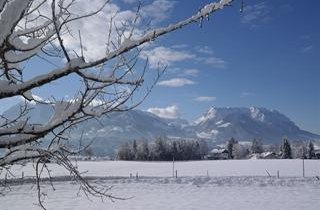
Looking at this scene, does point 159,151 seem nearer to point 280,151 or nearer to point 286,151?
point 286,151

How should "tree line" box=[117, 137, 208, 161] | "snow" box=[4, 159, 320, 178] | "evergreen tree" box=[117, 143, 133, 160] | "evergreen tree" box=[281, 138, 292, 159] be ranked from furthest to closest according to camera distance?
"evergreen tree" box=[117, 143, 133, 160], "tree line" box=[117, 137, 208, 161], "evergreen tree" box=[281, 138, 292, 159], "snow" box=[4, 159, 320, 178]

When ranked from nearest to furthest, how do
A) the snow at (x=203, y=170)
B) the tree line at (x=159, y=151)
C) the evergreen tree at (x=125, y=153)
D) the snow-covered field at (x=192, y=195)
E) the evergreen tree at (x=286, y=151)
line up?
the snow-covered field at (x=192, y=195) → the snow at (x=203, y=170) → the evergreen tree at (x=286, y=151) → the tree line at (x=159, y=151) → the evergreen tree at (x=125, y=153)

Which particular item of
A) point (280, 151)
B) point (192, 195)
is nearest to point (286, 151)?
point (280, 151)

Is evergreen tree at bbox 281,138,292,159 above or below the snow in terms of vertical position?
above

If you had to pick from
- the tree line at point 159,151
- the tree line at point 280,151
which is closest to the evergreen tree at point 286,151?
the tree line at point 280,151

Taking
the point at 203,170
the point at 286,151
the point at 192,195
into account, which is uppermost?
the point at 286,151

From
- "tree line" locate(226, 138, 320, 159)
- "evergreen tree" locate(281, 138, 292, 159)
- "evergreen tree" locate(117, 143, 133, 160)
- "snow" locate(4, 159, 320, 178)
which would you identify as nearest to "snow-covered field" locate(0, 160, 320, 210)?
"snow" locate(4, 159, 320, 178)

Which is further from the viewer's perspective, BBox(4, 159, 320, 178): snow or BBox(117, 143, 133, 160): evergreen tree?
BBox(117, 143, 133, 160): evergreen tree

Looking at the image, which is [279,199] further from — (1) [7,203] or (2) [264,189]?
(1) [7,203]

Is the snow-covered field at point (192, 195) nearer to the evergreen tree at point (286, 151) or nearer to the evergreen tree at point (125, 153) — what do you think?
the evergreen tree at point (286, 151)

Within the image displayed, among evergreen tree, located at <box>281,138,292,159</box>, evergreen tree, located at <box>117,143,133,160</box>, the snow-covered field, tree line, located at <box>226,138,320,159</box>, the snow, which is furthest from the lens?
evergreen tree, located at <box>117,143,133,160</box>

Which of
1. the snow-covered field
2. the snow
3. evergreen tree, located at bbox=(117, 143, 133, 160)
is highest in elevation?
evergreen tree, located at bbox=(117, 143, 133, 160)

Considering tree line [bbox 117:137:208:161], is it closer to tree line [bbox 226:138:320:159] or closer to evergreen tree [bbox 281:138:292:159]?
evergreen tree [bbox 281:138:292:159]

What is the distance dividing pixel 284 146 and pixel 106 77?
396 feet
